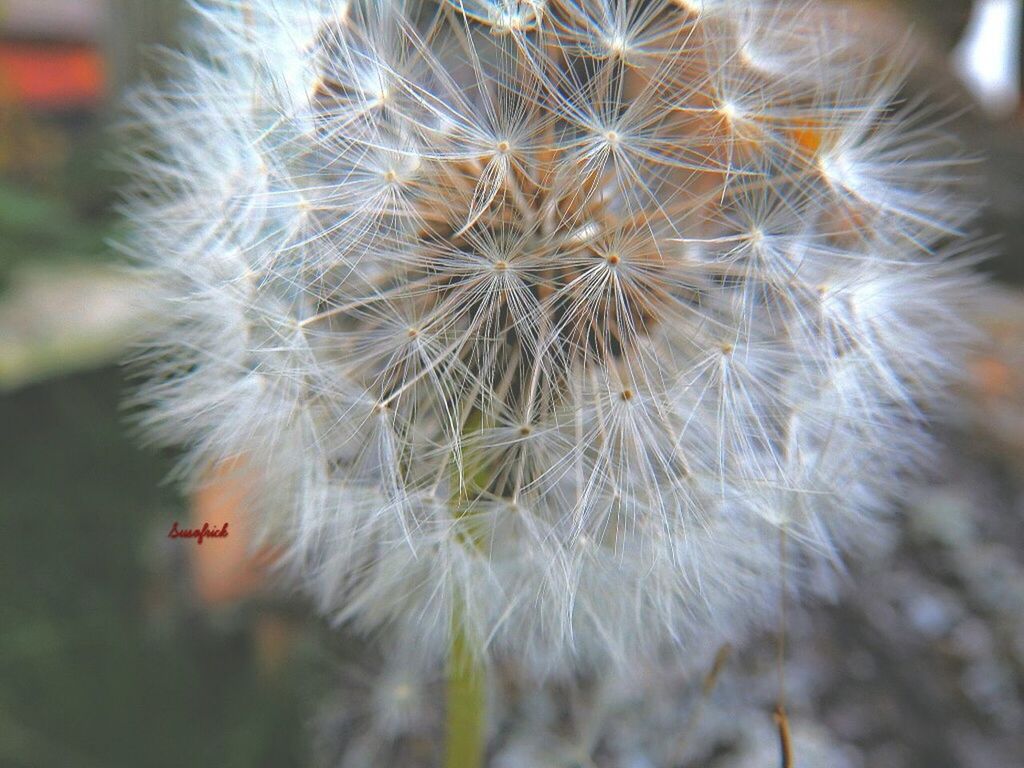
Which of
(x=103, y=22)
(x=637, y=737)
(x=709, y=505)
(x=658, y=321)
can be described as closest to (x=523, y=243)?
(x=658, y=321)

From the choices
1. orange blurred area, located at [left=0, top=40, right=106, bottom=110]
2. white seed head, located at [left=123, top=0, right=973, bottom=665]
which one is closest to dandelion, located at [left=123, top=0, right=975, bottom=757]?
white seed head, located at [left=123, top=0, right=973, bottom=665]

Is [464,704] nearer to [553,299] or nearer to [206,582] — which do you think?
[553,299]

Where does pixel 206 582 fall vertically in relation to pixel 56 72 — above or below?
below

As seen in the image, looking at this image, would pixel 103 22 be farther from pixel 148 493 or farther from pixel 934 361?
pixel 934 361

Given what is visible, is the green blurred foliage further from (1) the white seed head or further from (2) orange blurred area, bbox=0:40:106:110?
(2) orange blurred area, bbox=0:40:106:110

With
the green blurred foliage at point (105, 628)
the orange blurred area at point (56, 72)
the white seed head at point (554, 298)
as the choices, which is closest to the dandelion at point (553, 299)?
the white seed head at point (554, 298)

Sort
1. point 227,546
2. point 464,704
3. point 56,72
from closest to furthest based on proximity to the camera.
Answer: point 464,704
point 227,546
point 56,72
